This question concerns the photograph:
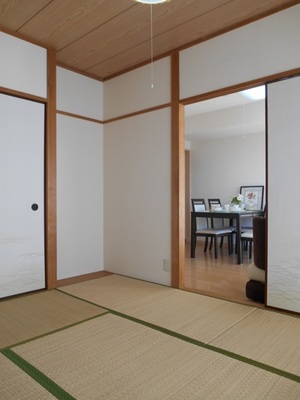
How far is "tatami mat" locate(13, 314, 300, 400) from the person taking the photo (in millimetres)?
1393

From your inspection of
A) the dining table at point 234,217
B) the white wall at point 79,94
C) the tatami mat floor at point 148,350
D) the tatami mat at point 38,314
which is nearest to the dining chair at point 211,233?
the dining table at point 234,217

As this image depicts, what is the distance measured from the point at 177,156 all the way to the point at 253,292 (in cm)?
145

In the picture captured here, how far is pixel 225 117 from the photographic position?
17.6 ft

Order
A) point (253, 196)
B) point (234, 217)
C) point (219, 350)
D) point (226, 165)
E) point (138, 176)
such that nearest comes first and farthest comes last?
point (219, 350), point (138, 176), point (234, 217), point (253, 196), point (226, 165)

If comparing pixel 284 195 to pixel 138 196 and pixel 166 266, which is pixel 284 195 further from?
pixel 138 196

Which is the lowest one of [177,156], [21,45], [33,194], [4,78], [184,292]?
[184,292]

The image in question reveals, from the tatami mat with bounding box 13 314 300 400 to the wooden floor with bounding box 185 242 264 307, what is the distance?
105 cm

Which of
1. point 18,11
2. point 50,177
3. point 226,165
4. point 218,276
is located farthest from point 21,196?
point 226,165

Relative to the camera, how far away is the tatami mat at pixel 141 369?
139 cm

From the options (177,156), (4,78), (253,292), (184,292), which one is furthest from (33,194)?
(253,292)

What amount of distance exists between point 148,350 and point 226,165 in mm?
4898

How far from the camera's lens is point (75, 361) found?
167 centimetres

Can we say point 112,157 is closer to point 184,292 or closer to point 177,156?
point 177,156

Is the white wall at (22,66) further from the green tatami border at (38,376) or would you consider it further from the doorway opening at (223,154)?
the doorway opening at (223,154)
